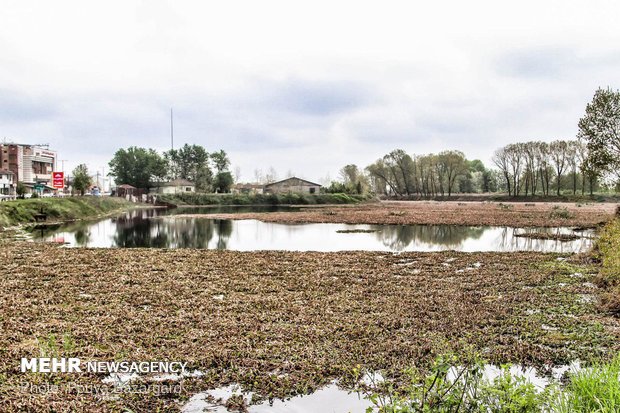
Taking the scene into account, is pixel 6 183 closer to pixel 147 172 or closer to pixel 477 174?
pixel 147 172

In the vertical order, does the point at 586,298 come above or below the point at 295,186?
below

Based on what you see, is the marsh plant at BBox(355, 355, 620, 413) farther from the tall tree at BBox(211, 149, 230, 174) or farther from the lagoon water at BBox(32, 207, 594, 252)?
the tall tree at BBox(211, 149, 230, 174)

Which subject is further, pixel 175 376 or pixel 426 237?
pixel 426 237

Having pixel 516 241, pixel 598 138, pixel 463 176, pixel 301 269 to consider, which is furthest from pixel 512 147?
pixel 301 269

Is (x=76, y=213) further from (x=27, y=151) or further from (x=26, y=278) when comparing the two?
(x=27, y=151)

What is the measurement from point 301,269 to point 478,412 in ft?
35.9

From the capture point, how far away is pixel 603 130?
31672 mm

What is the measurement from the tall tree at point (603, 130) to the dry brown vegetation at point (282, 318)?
19.8 metres

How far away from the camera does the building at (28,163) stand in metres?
80.4

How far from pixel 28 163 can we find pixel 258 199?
44558 millimetres

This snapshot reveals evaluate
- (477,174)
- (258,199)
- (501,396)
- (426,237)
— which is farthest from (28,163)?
(477,174)

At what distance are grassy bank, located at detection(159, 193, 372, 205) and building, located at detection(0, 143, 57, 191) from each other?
24.1 metres

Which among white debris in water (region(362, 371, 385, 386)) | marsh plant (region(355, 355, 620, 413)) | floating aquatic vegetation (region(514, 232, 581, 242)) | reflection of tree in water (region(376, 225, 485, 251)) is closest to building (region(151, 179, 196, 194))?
reflection of tree in water (region(376, 225, 485, 251))

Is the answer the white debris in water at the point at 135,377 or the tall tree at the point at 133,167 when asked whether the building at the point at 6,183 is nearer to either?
the tall tree at the point at 133,167
